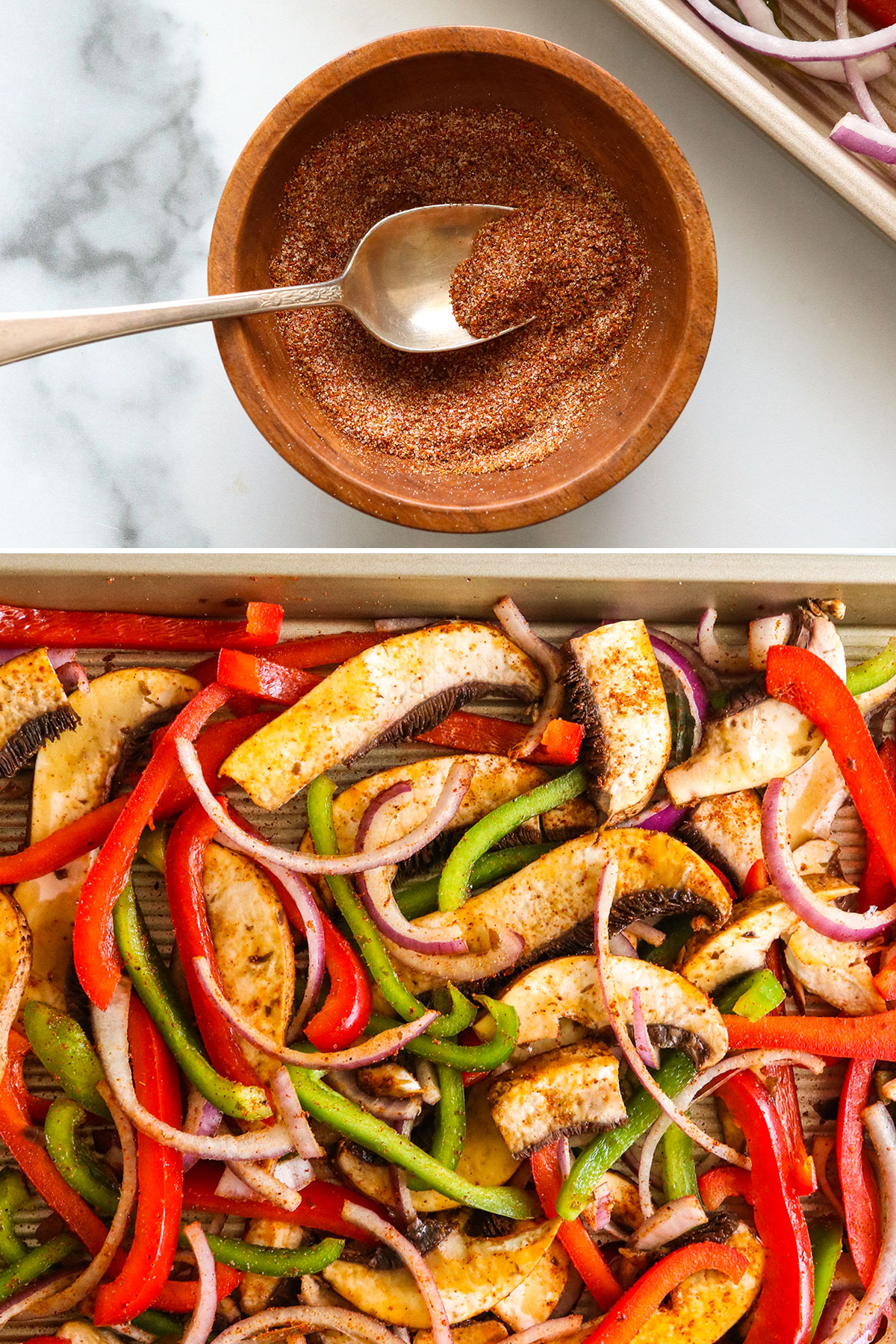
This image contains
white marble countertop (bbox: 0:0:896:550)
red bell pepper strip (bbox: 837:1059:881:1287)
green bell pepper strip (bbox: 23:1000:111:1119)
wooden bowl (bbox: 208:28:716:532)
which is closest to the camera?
wooden bowl (bbox: 208:28:716:532)

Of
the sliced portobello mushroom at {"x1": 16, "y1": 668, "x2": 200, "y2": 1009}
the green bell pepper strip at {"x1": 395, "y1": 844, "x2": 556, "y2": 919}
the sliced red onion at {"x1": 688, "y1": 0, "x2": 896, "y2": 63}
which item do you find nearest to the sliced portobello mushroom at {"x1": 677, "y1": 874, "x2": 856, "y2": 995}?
the green bell pepper strip at {"x1": 395, "y1": 844, "x2": 556, "y2": 919}

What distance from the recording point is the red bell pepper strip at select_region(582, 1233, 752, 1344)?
70.2 inches

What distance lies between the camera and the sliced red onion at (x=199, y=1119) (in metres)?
1.78

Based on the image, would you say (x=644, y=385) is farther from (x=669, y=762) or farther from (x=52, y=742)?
(x=52, y=742)

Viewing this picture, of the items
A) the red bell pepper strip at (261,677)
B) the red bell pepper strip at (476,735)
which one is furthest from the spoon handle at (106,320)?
the red bell pepper strip at (476,735)

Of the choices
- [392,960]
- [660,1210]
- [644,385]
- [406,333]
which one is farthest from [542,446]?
[660,1210]

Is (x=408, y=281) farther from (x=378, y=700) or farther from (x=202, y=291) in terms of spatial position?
(x=378, y=700)

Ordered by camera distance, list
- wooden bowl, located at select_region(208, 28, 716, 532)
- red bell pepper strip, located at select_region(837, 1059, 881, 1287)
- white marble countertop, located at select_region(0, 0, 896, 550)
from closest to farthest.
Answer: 1. wooden bowl, located at select_region(208, 28, 716, 532)
2. red bell pepper strip, located at select_region(837, 1059, 881, 1287)
3. white marble countertop, located at select_region(0, 0, 896, 550)

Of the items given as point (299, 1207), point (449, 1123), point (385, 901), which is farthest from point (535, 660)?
point (299, 1207)

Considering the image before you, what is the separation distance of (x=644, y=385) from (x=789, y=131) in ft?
1.86

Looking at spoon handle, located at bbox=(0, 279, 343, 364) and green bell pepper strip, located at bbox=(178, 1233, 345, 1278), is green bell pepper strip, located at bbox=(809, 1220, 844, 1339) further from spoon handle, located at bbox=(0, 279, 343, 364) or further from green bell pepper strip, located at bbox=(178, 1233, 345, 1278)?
spoon handle, located at bbox=(0, 279, 343, 364)

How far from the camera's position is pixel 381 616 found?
1.93 metres

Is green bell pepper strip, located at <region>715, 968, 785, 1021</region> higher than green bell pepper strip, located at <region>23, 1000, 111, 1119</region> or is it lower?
lower

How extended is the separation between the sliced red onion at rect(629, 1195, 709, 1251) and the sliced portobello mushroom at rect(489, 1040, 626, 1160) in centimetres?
21
